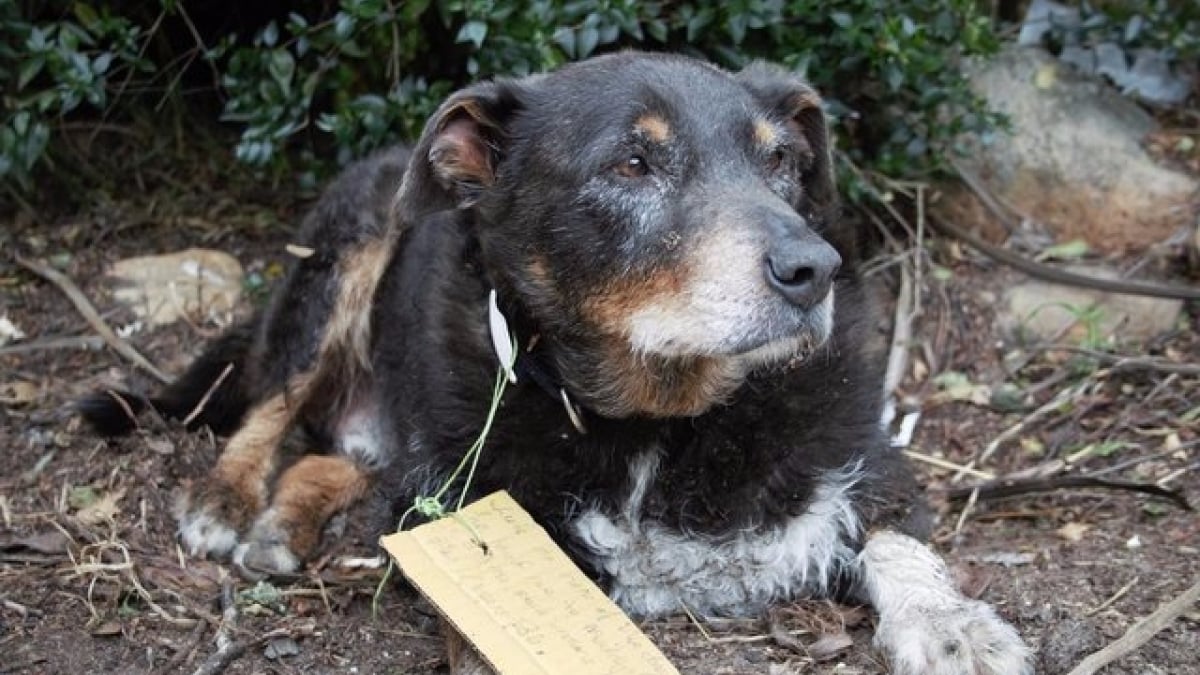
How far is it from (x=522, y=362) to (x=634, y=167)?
71cm

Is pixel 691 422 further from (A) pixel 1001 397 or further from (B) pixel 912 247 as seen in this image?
(B) pixel 912 247

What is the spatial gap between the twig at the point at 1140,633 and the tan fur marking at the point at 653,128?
183 centimetres

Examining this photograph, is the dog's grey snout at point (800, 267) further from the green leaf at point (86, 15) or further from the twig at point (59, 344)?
the twig at point (59, 344)

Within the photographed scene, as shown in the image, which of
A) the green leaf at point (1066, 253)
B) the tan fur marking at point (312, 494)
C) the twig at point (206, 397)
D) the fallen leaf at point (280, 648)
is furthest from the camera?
the green leaf at point (1066, 253)

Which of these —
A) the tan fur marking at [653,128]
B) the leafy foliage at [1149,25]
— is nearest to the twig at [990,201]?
the leafy foliage at [1149,25]

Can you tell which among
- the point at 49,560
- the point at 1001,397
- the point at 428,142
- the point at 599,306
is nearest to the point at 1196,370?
the point at 1001,397

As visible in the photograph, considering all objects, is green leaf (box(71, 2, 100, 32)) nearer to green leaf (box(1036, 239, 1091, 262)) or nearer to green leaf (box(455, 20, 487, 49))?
green leaf (box(455, 20, 487, 49))

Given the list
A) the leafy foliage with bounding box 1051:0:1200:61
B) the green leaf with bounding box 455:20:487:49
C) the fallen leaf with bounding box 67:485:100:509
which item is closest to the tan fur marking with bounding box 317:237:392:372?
the green leaf with bounding box 455:20:487:49

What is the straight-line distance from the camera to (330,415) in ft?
19.1

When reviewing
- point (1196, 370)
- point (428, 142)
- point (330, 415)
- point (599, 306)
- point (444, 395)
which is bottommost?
point (330, 415)

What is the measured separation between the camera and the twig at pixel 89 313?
240 inches

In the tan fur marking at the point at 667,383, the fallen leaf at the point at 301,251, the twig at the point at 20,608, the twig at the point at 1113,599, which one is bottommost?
the twig at the point at 20,608

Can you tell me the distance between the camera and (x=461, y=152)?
14.5 feet

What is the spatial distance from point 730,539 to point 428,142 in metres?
1.51
